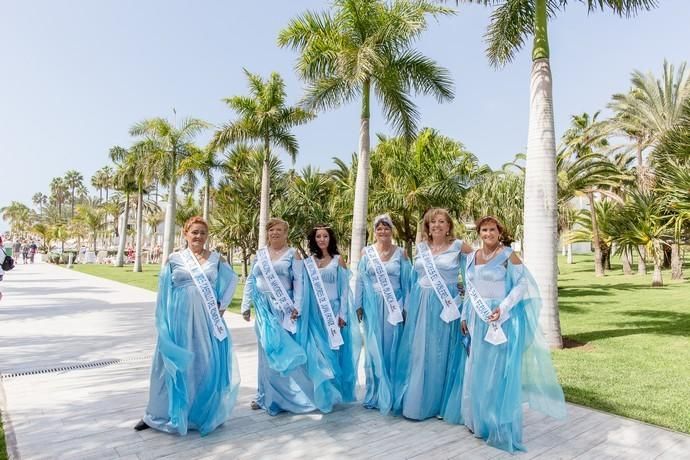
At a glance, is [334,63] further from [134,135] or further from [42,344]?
[134,135]

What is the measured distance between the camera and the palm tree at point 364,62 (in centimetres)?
1070

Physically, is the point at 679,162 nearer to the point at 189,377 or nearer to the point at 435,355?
the point at 435,355

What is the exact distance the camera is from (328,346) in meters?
4.68

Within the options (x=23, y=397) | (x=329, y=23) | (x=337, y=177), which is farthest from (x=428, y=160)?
(x=23, y=397)

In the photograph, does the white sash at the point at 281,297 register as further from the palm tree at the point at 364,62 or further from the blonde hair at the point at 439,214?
the palm tree at the point at 364,62

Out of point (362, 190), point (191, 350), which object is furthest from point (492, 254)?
point (362, 190)

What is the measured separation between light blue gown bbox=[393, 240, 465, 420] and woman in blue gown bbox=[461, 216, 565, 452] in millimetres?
250

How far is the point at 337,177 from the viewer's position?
31.1 meters

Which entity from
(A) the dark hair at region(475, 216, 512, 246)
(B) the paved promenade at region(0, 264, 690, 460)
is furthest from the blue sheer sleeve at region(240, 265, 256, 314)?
(A) the dark hair at region(475, 216, 512, 246)

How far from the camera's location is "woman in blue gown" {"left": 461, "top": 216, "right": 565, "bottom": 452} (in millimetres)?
3785

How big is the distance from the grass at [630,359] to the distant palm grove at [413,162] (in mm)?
1088

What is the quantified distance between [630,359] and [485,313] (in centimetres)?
426

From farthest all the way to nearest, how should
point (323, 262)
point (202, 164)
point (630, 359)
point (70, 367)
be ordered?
1. point (202, 164)
2. point (630, 359)
3. point (70, 367)
4. point (323, 262)

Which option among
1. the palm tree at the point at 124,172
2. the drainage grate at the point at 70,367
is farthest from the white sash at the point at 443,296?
the palm tree at the point at 124,172
